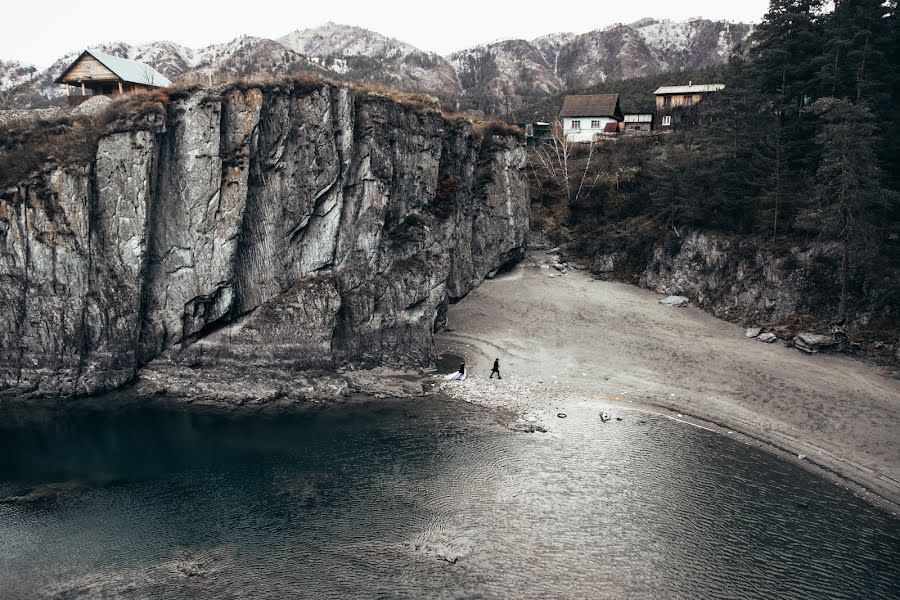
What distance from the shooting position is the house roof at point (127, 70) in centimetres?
4544

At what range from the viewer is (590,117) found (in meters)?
81.2

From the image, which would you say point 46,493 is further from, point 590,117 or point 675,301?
point 590,117

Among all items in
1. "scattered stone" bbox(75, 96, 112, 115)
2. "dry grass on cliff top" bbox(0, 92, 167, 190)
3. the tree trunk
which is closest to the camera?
"dry grass on cliff top" bbox(0, 92, 167, 190)

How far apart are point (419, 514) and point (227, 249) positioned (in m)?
22.7

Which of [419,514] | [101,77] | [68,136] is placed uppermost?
[101,77]

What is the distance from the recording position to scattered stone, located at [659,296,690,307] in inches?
1938

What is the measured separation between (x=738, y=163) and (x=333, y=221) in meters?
34.4

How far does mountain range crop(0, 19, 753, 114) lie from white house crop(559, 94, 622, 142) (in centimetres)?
3833

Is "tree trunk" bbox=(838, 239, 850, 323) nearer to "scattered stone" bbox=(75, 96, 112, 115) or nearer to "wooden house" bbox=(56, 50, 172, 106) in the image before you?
"scattered stone" bbox=(75, 96, 112, 115)

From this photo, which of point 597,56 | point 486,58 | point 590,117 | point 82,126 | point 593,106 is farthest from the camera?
point 597,56

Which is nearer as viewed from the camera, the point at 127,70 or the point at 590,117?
the point at 127,70

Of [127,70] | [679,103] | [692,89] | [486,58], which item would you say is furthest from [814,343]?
[486,58]

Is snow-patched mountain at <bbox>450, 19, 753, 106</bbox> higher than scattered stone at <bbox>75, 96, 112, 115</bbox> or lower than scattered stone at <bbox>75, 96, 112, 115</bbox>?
higher

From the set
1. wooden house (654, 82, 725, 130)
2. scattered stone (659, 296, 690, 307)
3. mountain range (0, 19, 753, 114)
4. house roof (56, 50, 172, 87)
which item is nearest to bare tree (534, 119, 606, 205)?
wooden house (654, 82, 725, 130)
